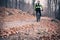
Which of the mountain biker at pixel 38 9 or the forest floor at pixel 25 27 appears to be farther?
the mountain biker at pixel 38 9

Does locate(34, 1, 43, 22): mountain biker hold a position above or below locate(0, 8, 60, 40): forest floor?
above

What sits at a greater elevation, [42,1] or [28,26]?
[42,1]

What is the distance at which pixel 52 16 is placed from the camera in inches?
186

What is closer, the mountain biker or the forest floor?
the forest floor

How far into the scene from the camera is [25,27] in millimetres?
4629

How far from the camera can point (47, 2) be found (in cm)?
470

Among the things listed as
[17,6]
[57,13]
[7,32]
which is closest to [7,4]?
[17,6]

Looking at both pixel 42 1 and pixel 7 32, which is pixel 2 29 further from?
pixel 42 1

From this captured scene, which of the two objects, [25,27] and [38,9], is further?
[38,9]

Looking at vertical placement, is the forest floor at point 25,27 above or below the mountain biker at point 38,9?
below

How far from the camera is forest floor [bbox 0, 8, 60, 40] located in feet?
14.9

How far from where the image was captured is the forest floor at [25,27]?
4.54 m

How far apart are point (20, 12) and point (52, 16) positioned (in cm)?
45

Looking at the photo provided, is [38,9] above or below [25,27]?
above
